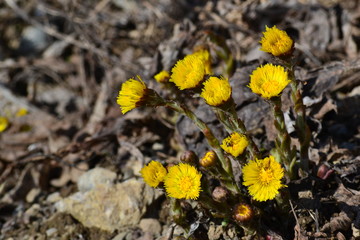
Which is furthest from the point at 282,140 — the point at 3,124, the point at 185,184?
the point at 3,124

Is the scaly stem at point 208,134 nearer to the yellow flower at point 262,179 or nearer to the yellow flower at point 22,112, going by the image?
the yellow flower at point 262,179

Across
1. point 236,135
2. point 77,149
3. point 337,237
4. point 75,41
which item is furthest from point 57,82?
point 337,237

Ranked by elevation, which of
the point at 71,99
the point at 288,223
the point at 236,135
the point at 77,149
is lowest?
the point at 71,99

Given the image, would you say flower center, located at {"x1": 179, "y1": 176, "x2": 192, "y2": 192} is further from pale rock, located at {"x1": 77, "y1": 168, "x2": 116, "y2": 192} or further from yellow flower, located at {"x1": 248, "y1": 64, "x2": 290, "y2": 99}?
pale rock, located at {"x1": 77, "y1": 168, "x2": 116, "y2": 192}

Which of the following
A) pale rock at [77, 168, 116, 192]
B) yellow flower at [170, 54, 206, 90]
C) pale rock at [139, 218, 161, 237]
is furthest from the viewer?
pale rock at [77, 168, 116, 192]

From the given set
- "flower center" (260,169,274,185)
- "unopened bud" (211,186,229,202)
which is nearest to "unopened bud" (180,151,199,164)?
"unopened bud" (211,186,229,202)

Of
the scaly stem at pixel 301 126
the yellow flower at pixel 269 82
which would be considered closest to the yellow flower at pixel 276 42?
the yellow flower at pixel 269 82

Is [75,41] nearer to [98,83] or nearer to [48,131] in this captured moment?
[98,83]
